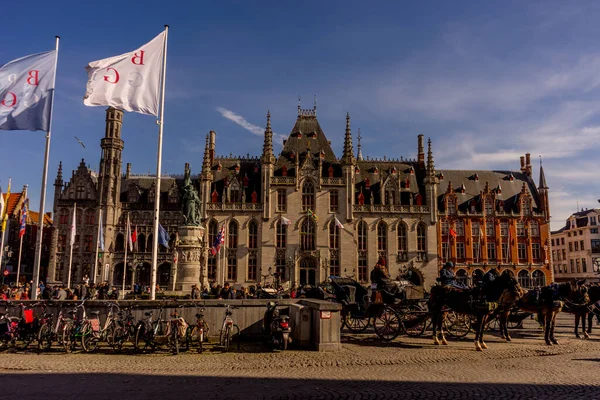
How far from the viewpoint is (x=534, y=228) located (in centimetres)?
5519

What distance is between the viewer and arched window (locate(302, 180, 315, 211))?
168 feet

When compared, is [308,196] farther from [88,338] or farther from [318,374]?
[318,374]

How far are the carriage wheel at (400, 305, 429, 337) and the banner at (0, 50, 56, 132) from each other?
1551cm

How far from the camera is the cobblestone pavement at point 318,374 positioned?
9.16 meters

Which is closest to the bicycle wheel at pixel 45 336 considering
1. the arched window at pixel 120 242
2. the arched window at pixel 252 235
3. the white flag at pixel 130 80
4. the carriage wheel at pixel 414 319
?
the white flag at pixel 130 80

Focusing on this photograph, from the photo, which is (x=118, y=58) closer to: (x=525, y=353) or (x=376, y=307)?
(x=376, y=307)

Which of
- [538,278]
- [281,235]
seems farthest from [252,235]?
[538,278]

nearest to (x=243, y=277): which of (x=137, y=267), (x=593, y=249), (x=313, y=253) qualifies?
(x=313, y=253)

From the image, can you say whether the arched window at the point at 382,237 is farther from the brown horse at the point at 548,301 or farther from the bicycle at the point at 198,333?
the bicycle at the point at 198,333

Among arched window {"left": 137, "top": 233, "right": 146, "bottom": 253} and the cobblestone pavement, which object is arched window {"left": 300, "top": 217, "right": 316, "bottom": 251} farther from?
the cobblestone pavement

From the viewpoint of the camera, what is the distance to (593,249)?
226 ft

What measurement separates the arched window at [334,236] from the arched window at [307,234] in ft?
6.37

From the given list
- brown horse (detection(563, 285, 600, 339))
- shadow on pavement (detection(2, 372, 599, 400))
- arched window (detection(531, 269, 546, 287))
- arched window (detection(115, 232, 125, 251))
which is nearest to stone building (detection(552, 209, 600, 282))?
arched window (detection(531, 269, 546, 287))

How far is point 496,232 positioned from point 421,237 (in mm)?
10155
